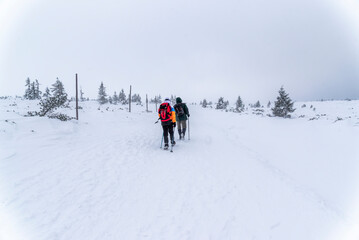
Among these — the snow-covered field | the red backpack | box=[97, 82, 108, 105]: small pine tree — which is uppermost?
box=[97, 82, 108, 105]: small pine tree

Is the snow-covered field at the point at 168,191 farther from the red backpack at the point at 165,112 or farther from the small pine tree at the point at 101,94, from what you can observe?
the small pine tree at the point at 101,94

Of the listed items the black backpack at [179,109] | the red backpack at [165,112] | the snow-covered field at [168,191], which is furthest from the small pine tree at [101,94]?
the red backpack at [165,112]

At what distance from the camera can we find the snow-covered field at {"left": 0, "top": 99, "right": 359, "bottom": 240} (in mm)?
3125

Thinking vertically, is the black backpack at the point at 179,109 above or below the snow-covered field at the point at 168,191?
above

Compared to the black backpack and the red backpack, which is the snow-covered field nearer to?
the red backpack

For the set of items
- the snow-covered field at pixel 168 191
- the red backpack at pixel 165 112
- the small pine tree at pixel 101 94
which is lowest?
the snow-covered field at pixel 168 191

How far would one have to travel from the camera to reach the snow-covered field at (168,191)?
10.3 feet

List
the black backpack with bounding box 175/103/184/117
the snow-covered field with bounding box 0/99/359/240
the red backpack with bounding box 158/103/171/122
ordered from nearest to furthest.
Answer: the snow-covered field with bounding box 0/99/359/240
the red backpack with bounding box 158/103/171/122
the black backpack with bounding box 175/103/184/117

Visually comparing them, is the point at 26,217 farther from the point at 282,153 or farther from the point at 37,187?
the point at 282,153

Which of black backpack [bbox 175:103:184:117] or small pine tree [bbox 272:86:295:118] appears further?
small pine tree [bbox 272:86:295:118]

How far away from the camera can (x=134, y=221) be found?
10.6 ft

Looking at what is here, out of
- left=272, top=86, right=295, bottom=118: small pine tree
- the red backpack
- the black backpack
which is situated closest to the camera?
the red backpack

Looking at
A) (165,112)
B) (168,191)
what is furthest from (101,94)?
(168,191)

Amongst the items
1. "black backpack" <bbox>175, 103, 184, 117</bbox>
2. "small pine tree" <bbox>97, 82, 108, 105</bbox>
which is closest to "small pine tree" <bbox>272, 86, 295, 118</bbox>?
"black backpack" <bbox>175, 103, 184, 117</bbox>
